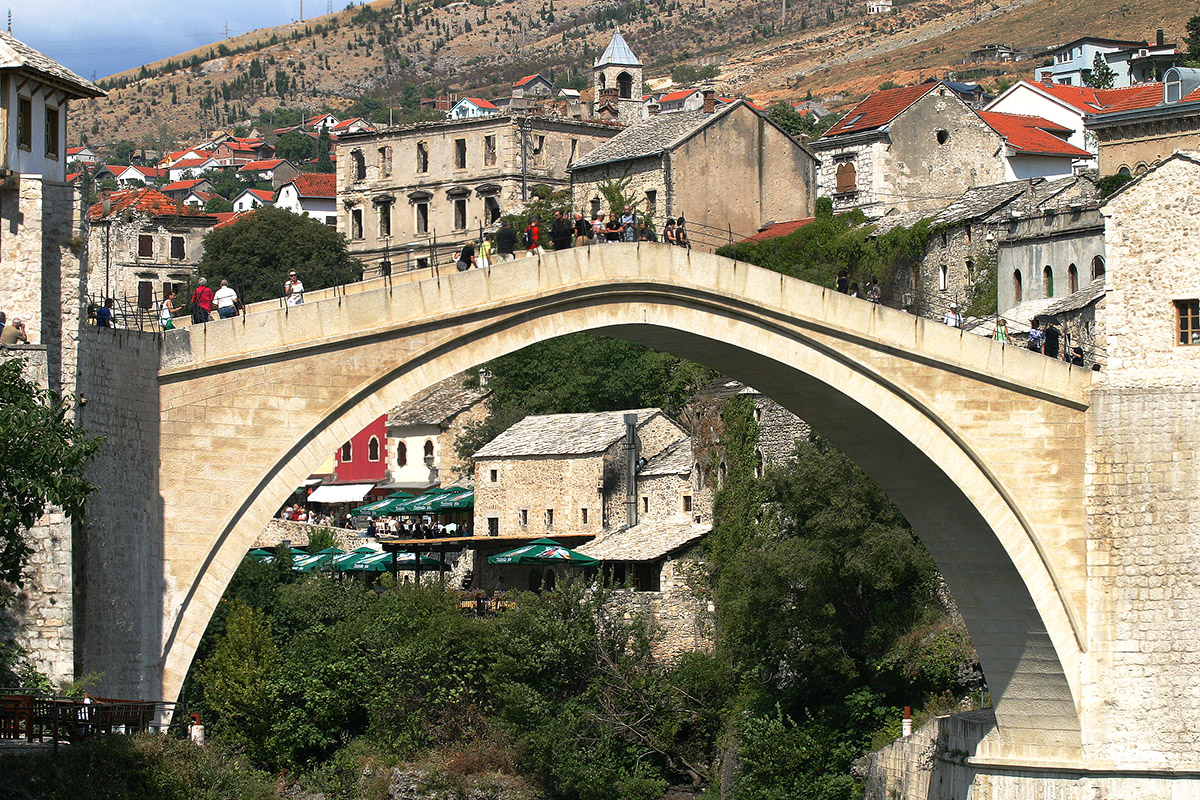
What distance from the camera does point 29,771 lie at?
1966 cm

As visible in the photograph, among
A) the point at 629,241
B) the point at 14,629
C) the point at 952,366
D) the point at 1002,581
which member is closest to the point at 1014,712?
the point at 1002,581

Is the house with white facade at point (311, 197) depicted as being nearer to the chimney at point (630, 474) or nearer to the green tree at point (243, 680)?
the chimney at point (630, 474)

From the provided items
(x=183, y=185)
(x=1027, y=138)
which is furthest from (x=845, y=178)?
(x=183, y=185)

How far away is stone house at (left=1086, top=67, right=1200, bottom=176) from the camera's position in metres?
50.9

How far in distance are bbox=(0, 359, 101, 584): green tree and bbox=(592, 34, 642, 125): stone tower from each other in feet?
196

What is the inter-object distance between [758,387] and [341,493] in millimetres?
39859

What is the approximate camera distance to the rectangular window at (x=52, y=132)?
22.7m

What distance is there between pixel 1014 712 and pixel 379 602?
21.1 meters

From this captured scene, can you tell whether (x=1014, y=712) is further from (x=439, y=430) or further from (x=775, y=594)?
(x=439, y=430)

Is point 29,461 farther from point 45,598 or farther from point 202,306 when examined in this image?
point 202,306

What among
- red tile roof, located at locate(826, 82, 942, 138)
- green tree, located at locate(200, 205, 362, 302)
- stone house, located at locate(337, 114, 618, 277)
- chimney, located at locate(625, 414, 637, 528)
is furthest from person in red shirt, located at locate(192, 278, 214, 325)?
stone house, located at locate(337, 114, 618, 277)

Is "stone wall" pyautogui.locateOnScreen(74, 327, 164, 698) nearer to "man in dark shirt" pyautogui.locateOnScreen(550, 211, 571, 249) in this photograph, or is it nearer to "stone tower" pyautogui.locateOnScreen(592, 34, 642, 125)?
"man in dark shirt" pyautogui.locateOnScreen(550, 211, 571, 249)

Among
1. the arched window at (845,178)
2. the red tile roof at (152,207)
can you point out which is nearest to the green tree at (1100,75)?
the arched window at (845,178)

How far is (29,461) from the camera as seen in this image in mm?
19312
